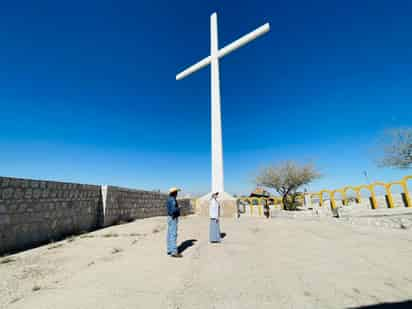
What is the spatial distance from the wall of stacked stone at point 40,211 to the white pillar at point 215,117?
6340 mm

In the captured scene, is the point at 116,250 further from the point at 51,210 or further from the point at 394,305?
the point at 394,305

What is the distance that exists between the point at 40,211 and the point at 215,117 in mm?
9173

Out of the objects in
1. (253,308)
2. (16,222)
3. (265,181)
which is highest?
(265,181)

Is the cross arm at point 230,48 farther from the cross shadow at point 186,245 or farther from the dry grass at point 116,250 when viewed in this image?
the dry grass at point 116,250

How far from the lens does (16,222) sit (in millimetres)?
5039

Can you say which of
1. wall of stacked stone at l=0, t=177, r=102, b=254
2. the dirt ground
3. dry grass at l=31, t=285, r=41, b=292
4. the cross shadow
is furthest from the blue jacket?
wall of stacked stone at l=0, t=177, r=102, b=254

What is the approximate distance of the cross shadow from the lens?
4.91 meters

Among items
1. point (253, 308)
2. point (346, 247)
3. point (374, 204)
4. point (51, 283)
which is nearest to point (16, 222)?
point (51, 283)

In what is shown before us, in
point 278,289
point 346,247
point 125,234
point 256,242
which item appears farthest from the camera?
point 125,234

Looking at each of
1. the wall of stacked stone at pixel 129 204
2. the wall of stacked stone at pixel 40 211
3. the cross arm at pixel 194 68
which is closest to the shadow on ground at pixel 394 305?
the wall of stacked stone at pixel 40 211

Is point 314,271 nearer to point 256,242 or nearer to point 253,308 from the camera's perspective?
point 253,308

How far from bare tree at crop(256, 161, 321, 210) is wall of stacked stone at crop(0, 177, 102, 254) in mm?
20784

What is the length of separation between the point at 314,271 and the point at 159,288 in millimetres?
2604

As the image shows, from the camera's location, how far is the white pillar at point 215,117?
36.8 ft
